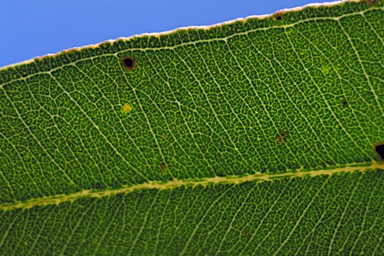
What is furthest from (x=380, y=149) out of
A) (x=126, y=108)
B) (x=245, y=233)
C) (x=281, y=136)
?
(x=126, y=108)

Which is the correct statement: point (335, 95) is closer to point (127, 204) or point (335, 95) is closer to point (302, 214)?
point (302, 214)

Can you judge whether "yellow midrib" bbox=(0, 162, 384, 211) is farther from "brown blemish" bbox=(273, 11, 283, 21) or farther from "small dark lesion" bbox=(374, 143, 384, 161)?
"brown blemish" bbox=(273, 11, 283, 21)

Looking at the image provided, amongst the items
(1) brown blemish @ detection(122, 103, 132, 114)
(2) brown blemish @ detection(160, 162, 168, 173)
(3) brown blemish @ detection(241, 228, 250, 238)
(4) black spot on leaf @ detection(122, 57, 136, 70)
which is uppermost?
(4) black spot on leaf @ detection(122, 57, 136, 70)

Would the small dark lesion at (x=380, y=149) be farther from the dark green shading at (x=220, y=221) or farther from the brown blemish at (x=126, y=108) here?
the brown blemish at (x=126, y=108)

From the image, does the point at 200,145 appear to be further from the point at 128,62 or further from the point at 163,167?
the point at 128,62

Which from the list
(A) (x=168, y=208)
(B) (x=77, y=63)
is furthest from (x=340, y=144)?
(B) (x=77, y=63)

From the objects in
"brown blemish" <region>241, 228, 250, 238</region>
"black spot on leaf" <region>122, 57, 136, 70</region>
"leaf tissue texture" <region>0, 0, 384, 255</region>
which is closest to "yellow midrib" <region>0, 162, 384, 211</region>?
"leaf tissue texture" <region>0, 0, 384, 255</region>

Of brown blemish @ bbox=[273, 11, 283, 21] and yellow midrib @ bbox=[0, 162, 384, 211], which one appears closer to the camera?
brown blemish @ bbox=[273, 11, 283, 21]

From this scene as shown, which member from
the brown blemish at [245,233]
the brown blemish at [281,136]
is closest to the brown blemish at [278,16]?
the brown blemish at [281,136]
